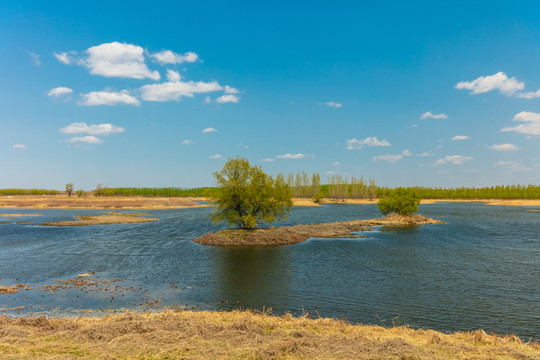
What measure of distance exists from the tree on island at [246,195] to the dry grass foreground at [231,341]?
4146 centimetres

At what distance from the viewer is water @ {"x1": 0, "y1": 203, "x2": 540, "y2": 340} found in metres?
25.0

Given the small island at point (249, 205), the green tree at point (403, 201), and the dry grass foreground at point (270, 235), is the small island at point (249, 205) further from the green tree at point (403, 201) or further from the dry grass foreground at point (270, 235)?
the green tree at point (403, 201)

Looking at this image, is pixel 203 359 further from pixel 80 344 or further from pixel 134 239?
pixel 134 239

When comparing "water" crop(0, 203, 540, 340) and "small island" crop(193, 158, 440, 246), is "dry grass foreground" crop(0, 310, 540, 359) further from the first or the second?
"small island" crop(193, 158, 440, 246)

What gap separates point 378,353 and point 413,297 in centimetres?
1562

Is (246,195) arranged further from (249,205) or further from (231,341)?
(231,341)

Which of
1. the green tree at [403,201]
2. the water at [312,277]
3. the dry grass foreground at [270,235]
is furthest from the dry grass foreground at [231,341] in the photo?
the green tree at [403,201]

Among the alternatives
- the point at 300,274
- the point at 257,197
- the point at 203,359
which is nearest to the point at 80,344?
the point at 203,359

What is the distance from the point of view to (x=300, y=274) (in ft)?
119

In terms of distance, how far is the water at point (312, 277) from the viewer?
24984 millimetres

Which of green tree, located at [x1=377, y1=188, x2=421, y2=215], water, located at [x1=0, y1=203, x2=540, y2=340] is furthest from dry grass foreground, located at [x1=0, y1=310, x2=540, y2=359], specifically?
green tree, located at [x1=377, y1=188, x2=421, y2=215]

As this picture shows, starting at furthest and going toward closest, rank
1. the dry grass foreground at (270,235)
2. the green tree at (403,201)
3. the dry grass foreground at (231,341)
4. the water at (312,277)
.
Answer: the green tree at (403,201), the dry grass foreground at (270,235), the water at (312,277), the dry grass foreground at (231,341)

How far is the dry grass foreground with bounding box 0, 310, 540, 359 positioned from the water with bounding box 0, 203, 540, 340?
557 cm

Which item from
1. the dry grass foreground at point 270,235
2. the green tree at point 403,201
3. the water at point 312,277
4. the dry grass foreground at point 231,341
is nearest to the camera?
the dry grass foreground at point 231,341
